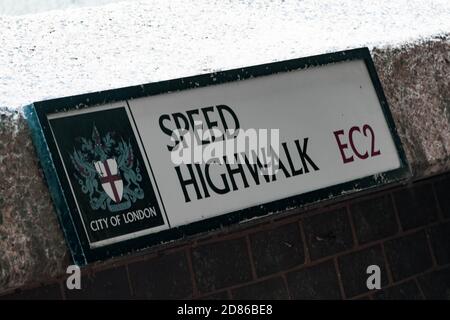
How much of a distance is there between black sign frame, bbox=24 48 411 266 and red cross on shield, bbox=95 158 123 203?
77 mm

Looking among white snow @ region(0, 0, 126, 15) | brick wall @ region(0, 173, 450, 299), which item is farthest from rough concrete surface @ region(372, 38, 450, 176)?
white snow @ region(0, 0, 126, 15)

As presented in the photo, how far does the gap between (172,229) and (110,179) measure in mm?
176

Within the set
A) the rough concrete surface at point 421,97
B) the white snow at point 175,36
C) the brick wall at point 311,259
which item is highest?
the white snow at point 175,36

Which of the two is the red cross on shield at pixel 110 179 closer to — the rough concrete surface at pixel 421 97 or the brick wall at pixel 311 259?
the brick wall at pixel 311 259

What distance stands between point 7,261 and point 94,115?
13.8 inches

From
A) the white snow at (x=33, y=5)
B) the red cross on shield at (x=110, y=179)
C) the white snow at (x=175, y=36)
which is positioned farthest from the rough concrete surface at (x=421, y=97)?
the white snow at (x=33, y=5)

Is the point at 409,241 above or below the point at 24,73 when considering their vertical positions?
below

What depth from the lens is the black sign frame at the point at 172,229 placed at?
5.08 feet

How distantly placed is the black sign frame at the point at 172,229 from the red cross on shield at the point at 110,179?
77 millimetres

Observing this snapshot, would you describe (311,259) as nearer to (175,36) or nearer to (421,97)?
(421,97)

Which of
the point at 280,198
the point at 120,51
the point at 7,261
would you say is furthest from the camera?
the point at 120,51
